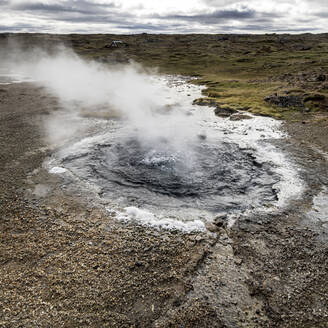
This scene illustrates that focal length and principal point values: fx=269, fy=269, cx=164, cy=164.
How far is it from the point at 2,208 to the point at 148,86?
33804 millimetres

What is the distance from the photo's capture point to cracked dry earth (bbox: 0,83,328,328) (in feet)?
22.7

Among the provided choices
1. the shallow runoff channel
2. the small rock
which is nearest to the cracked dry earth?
the small rock

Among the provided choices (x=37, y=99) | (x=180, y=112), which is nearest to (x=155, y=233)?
(x=180, y=112)

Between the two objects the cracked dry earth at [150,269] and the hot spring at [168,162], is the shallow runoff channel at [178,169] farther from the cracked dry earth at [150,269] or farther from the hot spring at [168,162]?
the cracked dry earth at [150,269]

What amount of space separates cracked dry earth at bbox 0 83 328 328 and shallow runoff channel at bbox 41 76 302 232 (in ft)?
3.21

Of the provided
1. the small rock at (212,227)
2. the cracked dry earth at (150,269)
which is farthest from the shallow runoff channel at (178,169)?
the cracked dry earth at (150,269)

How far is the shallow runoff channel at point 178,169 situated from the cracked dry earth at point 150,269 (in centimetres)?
98

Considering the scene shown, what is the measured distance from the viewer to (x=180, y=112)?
2702 cm

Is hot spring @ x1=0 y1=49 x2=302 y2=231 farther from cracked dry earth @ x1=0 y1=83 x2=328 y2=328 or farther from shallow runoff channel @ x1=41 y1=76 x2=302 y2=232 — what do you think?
cracked dry earth @ x1=0 y1=83 x2=328 y2=328

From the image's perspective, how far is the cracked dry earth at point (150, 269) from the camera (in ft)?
22.7

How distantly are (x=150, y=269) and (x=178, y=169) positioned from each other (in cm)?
697

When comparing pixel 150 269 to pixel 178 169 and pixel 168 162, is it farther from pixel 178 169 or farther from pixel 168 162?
pixel 168 162

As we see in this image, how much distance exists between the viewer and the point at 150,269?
823 cm

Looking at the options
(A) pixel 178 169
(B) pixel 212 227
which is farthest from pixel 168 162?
(B) pixel 212 227
